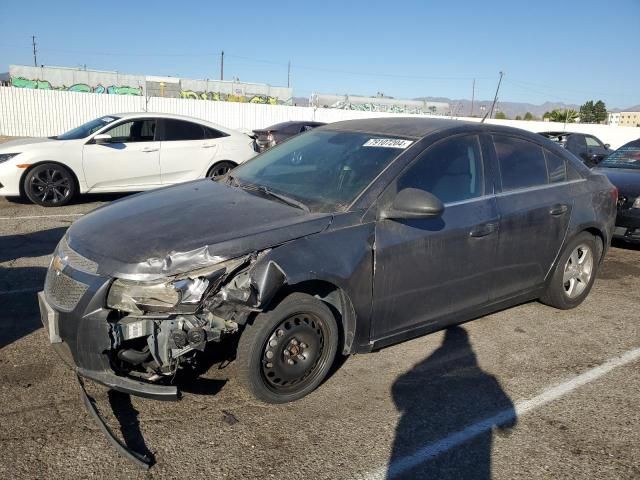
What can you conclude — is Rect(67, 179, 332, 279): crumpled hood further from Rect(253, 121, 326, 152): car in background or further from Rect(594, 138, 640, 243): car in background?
Rect(253, 121, 326, 152): car in background

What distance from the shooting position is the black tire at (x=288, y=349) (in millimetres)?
2980

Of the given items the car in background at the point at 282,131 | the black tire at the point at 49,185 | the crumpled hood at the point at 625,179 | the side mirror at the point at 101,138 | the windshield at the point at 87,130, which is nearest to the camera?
the crumpled hood at the point at 625,179

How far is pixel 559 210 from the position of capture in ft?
14.5

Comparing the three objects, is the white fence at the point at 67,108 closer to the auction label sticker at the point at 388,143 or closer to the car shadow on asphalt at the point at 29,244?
the car shadow on asphalt at the point at 29,244

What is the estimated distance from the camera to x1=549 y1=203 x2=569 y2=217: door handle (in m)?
4.38

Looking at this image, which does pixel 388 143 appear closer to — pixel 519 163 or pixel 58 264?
pixel 519 163

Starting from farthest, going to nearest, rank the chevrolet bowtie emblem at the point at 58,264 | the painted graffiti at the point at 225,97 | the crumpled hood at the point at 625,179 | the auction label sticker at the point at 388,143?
the painted graffiti at the point at 225,97 → the crumpled hood at the point at 625,179 → the auction label sticker at the point at 388,143 → the chevrolet bowtie emblem at the point at 58,264

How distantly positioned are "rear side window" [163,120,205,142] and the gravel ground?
18.3 ft

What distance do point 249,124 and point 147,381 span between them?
27766mm

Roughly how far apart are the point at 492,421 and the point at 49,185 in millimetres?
7891

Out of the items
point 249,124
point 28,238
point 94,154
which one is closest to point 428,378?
point 28,238

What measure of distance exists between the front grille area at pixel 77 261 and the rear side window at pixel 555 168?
3.64 meters

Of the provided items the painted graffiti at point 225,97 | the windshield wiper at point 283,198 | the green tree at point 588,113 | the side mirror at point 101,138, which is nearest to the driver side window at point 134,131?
the side mirror at point 101,138

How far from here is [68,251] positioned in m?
3.18
